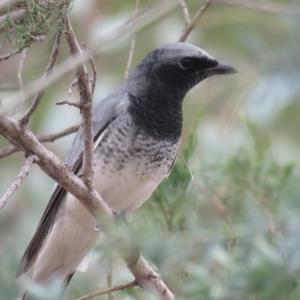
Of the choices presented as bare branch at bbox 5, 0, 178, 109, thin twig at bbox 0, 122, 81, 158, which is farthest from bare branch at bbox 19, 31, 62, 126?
thin twig at bbox 0, 122, 81, 158

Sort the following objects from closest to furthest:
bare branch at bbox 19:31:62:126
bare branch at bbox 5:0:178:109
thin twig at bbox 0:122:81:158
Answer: bare branch at bbox 5:0:178:109 → bare branch at bbox 19:31:62:126 → thin twig at bbox 0:122:81:158

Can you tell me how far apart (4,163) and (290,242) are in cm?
390

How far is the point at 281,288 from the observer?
1494mm

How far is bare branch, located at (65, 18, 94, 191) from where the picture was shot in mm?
2168

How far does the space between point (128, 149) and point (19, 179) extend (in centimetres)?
96

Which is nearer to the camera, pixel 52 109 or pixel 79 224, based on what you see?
pixel 79 224

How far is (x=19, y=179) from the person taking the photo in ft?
7.15

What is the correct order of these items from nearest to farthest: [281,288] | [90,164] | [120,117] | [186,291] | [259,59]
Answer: [281,288] → [259,59] → [186,291] → [90,164] → [120,117]

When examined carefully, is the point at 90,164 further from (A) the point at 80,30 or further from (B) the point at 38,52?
(A) the point at 80,30

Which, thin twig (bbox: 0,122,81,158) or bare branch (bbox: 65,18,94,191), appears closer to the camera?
bare branch (bbox: 65,18,94,191)

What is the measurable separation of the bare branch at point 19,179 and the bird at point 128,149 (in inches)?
32.3

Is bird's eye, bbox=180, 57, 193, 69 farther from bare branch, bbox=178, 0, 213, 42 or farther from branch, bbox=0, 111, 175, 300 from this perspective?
branch, bbox=0, 111, 175, 300

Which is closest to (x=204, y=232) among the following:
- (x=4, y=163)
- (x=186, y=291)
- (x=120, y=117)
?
(x=186, y=291)

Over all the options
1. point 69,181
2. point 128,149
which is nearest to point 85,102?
point 69,181
